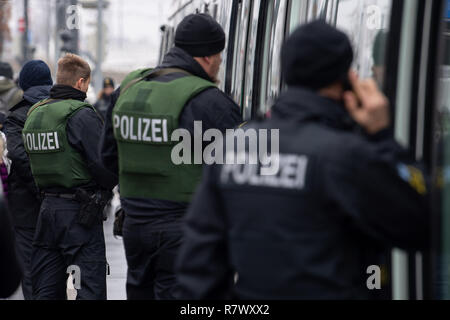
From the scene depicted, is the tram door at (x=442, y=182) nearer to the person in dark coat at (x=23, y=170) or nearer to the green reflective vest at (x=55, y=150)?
the green reflective vest at (x=55, y=150)

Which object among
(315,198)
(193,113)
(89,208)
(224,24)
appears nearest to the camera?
(315,198)

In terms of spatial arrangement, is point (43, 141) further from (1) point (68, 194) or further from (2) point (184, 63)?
(2) point (184, 63)

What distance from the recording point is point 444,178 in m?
3.07

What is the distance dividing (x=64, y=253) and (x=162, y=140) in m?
1.63

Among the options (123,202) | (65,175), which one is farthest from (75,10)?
(123,202)

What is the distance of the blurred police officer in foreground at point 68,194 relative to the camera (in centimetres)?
570

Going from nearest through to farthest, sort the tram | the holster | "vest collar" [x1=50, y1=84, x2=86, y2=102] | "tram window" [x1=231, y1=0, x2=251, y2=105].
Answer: the tram → the holster → "vest collar" [x1=50, y1=84, x2=86, y2=102] → "tram window" [x1=231, y1=0, x2=251, y2=105]

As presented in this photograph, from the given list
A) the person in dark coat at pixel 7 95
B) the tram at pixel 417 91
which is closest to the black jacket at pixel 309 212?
the tram at pixel 417 91

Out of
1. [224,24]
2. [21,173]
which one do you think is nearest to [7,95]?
[21,173]

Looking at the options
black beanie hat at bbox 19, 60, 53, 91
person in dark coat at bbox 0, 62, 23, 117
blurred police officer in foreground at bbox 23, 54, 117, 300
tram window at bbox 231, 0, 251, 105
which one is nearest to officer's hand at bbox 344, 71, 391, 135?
blurred police officer in foreground at bbox 23, 54, 117, 300

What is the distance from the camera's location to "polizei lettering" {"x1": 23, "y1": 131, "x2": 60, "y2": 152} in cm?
575

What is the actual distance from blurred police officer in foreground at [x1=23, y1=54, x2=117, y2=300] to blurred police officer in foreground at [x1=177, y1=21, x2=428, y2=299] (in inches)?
115

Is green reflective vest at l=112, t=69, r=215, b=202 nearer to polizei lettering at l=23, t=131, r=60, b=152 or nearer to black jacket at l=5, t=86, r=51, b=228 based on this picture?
polizei lettering at l=23, t=131, r=60, b=152
